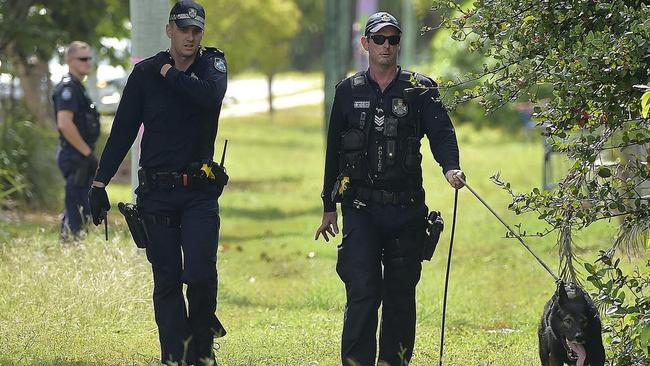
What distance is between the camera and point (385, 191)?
737cm

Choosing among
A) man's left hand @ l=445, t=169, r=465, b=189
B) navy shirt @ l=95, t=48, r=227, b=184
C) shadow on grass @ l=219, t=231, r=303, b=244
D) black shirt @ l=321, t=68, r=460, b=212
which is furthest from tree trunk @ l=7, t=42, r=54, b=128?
man's left hand @ l=445, t=169, r=465, b=189

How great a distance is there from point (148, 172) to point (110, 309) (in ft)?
7.87

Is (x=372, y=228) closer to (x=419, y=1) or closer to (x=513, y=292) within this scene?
(x=513, y=292)

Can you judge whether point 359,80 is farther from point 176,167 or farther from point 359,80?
point 176,167

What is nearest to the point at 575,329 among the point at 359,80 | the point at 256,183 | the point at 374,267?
the point at 374,267

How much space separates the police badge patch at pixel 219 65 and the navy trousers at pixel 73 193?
5.10 meters

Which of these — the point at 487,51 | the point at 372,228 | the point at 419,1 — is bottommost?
the point at 372,228

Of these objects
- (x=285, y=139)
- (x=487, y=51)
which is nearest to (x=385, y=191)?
(x=487, y=51)

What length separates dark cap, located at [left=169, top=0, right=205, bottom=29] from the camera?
752cm

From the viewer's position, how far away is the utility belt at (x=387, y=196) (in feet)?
24.1

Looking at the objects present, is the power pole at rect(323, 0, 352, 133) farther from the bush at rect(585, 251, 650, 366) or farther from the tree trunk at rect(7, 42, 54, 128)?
the bush at rect(585, 251, 650, 366)

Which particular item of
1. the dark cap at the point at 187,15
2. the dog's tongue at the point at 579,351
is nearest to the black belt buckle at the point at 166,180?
the dark cap at the point at 187,15

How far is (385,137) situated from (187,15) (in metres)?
1.21

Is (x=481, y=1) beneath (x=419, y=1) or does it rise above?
beneath
